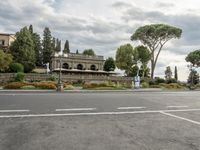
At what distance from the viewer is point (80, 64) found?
273ft

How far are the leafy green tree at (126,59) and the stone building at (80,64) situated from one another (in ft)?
21.8

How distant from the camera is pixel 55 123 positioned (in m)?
7.94

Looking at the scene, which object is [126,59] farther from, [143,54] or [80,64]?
→ [80,64]

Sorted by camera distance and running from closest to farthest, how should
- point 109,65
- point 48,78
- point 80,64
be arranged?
point 48,78 < point 80,64 < point 109,65

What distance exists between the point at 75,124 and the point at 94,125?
1.74 feet

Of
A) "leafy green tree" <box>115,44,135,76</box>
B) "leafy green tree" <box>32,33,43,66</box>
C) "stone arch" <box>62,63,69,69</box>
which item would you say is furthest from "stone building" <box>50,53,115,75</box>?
"leafy green tree" <box>32,33,43,66</box>

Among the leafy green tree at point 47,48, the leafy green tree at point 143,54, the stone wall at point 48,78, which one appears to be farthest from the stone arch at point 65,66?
the stone wall at point 48,78

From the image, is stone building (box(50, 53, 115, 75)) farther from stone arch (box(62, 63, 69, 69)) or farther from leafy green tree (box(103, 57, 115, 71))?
leafy green tree (box(103, 57, 115, 71))

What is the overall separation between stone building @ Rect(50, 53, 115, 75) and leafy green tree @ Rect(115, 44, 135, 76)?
6.66 m

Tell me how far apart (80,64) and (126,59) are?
1442 centimetres

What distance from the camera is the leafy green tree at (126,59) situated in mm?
75938

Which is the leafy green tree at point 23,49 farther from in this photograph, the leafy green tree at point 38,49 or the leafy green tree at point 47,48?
the leafy green tree at point 47,48

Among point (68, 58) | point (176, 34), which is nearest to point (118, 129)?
point (176, 34)

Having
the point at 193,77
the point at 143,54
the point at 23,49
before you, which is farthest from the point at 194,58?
the point at 23,49
